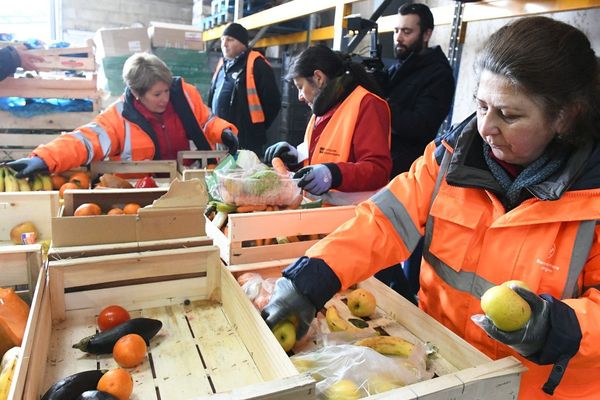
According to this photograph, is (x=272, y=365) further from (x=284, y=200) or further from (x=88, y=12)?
(x=88, y=12)

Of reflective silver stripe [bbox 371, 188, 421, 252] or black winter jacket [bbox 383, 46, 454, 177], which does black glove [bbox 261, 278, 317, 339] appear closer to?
reflective silver stripe [bbox 371, 188, 421, 252]

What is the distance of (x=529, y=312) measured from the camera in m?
1.03

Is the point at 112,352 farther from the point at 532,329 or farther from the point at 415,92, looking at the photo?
the point at 415,92

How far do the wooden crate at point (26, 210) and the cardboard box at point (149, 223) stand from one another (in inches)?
23.0

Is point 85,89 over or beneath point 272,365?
over

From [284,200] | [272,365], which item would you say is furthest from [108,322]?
[284,200]

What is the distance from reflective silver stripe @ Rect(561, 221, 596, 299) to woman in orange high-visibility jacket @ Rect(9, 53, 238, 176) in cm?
278

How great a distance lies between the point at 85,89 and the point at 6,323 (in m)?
3.58

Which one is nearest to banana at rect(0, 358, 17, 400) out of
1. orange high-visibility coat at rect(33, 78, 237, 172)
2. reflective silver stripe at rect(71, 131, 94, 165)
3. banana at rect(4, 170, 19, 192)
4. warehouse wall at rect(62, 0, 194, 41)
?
banana at rect(4, 170, 19, 192)

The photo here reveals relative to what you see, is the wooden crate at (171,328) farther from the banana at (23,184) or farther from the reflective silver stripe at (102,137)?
the reflective silver stripe at (102,137)

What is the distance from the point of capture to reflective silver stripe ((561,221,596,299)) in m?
1.18

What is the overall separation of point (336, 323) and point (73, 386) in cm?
79

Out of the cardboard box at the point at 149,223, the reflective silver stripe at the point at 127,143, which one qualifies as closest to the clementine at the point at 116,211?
the cardboard box at the point at 149,223

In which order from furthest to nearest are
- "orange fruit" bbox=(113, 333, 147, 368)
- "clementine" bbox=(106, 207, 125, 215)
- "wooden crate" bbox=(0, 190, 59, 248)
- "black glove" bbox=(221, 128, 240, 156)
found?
"black glove" bbox=(221, 128, 240, 156)
"wooden crate" bbox=(0, 190, 59, 248)
"clementine" bbox=(106, 207, 125, 215)
"orange fruit" bbox=(113, 333, 147, 368)
